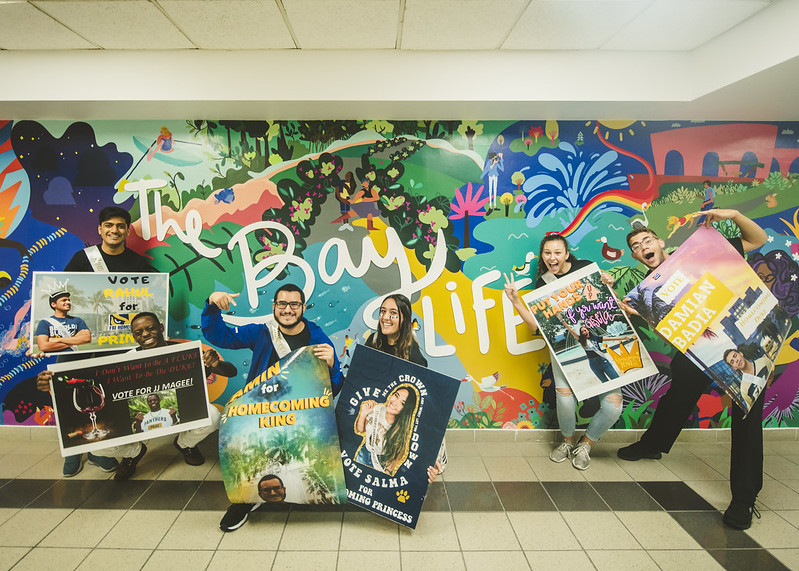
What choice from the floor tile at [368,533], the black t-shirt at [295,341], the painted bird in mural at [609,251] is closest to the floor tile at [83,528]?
the black t-shirt at [295,341]

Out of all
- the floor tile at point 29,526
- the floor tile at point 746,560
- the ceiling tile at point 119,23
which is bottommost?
the floor tile at point 746,560

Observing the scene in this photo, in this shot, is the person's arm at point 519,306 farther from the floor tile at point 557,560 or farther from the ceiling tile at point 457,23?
the ceiling tile at point 457,23

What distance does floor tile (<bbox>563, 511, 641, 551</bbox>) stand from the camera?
2113 millimetres

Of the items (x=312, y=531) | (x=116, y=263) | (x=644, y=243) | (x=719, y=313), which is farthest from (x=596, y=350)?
(x=116, y=263)

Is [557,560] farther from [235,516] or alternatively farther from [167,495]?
[167,495]

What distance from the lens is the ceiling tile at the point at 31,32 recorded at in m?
2.14

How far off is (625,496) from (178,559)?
8.40ft

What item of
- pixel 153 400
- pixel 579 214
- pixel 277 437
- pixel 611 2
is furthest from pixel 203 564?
pixel 611 2

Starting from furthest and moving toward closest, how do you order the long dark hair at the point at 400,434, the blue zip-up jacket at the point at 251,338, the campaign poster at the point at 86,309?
the blue zip-up jacket at the point at 251,338
the campaign poster at the point at 86,309
the long dark hair at the point at 400,434

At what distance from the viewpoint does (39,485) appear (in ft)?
8.39

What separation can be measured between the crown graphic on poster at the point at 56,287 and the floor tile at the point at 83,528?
4.33 ft

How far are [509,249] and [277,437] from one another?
2.04m

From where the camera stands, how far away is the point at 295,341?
2664 mm

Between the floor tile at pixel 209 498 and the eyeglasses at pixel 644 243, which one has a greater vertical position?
the eyeglasses at pixel 644 243
